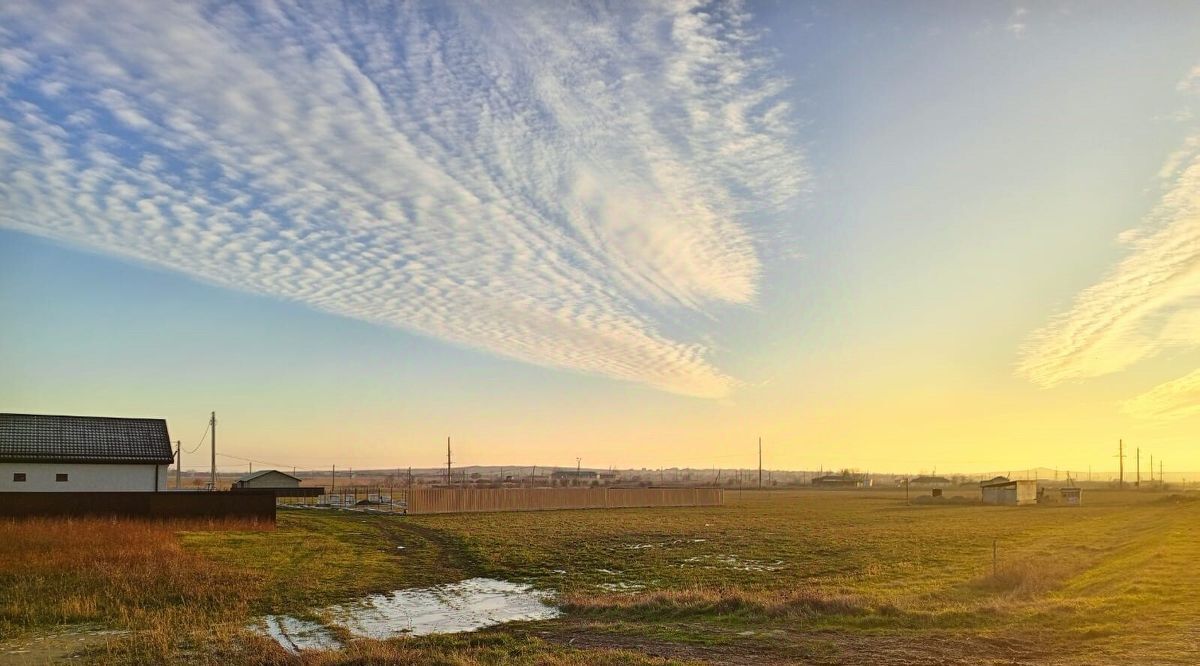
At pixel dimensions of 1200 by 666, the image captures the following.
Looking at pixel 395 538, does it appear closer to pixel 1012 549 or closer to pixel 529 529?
pixel 529 529

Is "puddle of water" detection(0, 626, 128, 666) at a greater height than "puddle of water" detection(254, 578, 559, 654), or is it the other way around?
"puddle of water" detection(0, 626, 128, 666)

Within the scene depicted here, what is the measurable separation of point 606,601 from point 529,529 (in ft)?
75.1

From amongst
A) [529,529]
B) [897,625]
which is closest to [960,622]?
[897,625]

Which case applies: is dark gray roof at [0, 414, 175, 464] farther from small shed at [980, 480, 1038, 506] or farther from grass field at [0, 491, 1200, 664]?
small shed at [980, 480, 1038, 506]

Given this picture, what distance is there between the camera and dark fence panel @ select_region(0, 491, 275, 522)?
102 feet

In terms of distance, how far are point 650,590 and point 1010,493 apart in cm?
6581

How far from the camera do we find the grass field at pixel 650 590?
45.1ft

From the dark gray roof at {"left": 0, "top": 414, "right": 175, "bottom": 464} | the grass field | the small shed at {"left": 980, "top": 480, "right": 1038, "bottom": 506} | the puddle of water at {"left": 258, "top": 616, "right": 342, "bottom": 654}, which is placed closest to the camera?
the grass field

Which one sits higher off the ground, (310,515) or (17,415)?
(17,415)

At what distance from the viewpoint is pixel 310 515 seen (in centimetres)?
4619

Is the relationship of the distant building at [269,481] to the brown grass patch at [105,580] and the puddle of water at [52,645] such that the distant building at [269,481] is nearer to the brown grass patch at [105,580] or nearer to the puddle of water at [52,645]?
the brown grass patch at [105,580]

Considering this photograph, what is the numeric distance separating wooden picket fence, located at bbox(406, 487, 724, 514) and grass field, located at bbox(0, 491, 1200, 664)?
16.5 m

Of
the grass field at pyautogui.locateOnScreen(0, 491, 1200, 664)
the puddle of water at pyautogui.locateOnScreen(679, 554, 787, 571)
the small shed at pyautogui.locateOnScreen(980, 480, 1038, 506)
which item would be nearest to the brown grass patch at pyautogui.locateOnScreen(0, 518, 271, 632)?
the grass field at pyautogui.locateOnScreen(0, 491, 1200, 664)

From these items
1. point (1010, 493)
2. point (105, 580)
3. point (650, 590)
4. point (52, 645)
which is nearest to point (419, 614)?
point (650, 590)
